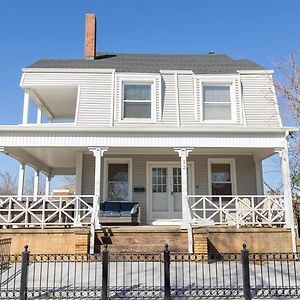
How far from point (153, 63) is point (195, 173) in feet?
16.4

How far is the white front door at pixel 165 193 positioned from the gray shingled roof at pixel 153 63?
12.8 feet

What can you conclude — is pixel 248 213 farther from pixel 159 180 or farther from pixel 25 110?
pixel 25 110

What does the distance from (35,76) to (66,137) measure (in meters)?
3.67

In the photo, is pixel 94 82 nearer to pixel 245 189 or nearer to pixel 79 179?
pixel 79 179

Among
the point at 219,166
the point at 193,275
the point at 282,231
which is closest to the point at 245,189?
the point at 219,166

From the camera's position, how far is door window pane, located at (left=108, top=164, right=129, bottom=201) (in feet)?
43.9

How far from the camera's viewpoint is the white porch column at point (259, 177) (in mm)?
13337

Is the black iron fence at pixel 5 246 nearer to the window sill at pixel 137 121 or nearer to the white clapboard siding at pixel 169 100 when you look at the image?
the window sill at pixel 137 121

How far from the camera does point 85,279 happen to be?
7965 mm

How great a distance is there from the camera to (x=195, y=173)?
13625mm

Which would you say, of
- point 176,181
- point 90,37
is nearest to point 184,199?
point 176,181

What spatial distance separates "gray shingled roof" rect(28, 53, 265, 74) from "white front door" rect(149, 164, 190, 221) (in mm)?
3909

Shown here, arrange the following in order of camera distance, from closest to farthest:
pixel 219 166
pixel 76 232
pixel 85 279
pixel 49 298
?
pixel 49 298, pixel 85 279, pixel 76 232, pixel 219 166

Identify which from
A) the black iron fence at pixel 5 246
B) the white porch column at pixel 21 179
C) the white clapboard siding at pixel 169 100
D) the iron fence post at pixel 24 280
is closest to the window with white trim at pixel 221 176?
the white clapboard siding at pixel 169 100
